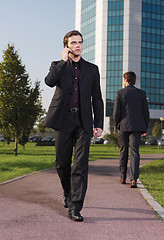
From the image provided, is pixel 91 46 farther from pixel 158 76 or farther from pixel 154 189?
pixel 154 189

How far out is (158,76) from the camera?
77.8 meters

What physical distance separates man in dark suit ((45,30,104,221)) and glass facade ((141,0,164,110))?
73907 mm

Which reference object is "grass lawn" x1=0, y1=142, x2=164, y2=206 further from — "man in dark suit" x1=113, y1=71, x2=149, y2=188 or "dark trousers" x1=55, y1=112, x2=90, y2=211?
"dark trousers" x1=55, y1=112, x2=90, y2=211

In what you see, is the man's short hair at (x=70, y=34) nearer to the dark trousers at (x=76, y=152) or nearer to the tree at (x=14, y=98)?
the dark trousers at (x=76, y=152)

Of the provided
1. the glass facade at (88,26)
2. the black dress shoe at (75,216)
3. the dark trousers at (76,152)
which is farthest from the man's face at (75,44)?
the glass facade at (88,26)

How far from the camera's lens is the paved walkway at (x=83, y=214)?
3.39m

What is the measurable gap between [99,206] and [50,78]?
2.02m

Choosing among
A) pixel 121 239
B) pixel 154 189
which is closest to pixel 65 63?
pixel 121 239

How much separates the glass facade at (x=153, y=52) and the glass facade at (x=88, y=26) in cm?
1192

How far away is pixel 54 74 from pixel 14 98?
16296mm

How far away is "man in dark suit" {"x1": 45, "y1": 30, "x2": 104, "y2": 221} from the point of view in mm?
4047

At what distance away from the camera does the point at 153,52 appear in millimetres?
77438

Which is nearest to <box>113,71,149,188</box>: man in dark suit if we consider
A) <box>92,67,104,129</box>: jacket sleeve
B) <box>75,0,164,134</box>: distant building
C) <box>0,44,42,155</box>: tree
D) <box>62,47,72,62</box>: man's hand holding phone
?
<box>92,67,104,129</box>: jacket sleeve

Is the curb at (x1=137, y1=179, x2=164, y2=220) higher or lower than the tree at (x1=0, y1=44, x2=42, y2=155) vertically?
lower
